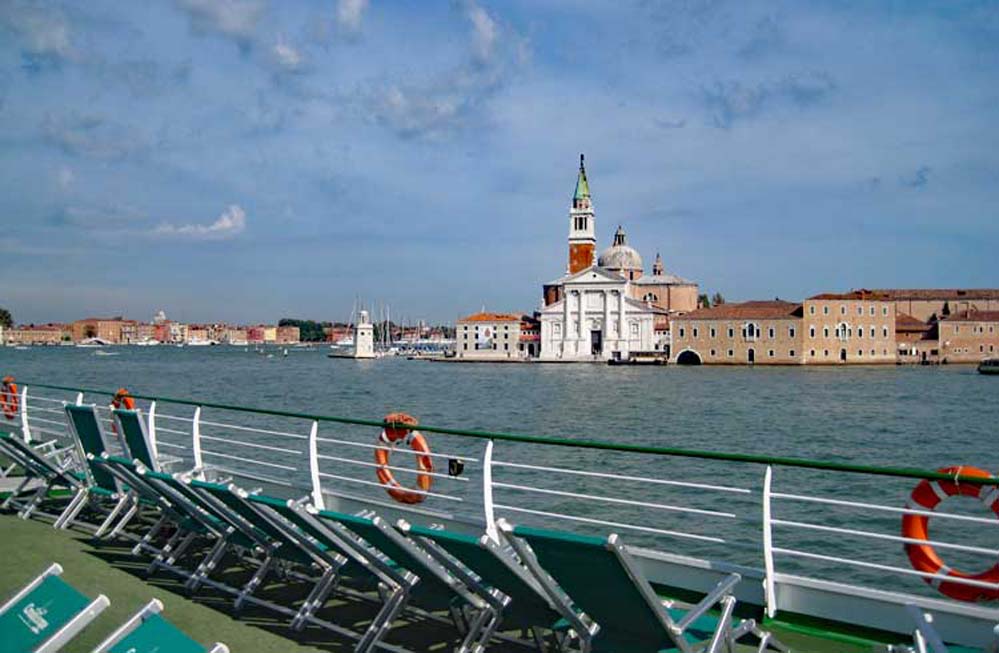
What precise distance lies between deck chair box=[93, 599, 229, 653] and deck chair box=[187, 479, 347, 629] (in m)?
1.71

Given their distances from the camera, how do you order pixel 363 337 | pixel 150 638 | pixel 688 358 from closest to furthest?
pixel 150 638 → pixel 688 358 → pixel 363 337

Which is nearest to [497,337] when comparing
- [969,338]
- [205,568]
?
[969,338]

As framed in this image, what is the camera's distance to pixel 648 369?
270 ft

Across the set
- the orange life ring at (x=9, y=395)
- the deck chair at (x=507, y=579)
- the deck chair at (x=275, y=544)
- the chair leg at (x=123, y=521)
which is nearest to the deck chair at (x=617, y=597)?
the deck chair at (x=507, y=579)

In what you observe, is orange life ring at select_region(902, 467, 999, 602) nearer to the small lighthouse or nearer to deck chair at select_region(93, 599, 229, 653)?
deck chair at select_region(93, 599, 229, 653)

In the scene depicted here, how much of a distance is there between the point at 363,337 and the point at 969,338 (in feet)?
212

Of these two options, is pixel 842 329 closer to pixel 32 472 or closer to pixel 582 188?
pixel 582 188

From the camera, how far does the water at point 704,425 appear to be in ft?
39.1

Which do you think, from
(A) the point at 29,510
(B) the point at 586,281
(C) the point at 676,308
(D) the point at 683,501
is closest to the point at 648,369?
(B) the point at 586,281

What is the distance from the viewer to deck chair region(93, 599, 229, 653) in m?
1.91

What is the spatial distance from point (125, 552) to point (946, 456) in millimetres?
21970

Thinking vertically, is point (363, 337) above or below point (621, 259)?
below

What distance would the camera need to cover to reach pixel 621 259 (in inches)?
4070

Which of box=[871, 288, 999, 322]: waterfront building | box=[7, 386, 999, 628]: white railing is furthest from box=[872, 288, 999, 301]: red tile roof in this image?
box=[7, 386, 999, 628]: white railing
